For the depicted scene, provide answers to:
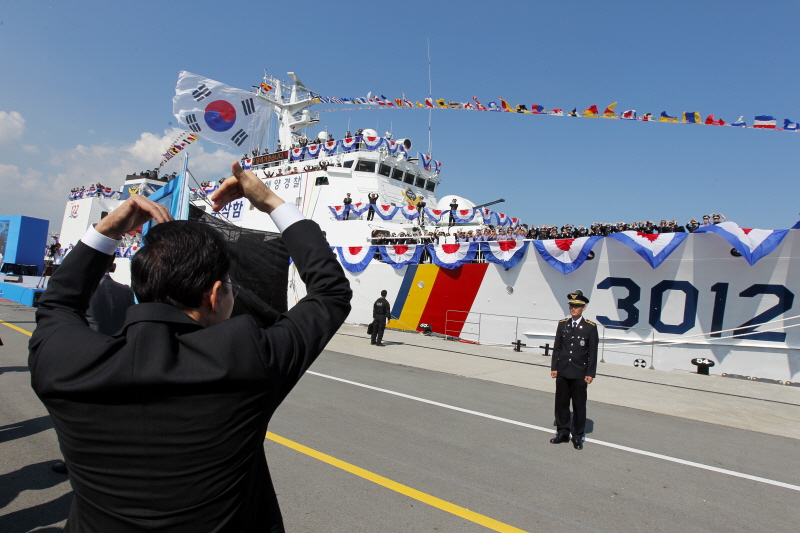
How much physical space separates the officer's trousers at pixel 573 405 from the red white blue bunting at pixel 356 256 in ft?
39.9

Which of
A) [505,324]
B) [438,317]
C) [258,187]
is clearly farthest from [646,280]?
[258,187]

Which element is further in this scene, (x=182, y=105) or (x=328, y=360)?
(x=328, y=360)

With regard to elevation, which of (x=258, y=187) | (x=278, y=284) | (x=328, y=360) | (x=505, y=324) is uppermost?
(x=258, y=187)

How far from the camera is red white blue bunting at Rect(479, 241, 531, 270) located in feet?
46.0

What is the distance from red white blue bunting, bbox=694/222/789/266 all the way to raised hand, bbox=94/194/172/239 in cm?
1198

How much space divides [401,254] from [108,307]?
12.8m

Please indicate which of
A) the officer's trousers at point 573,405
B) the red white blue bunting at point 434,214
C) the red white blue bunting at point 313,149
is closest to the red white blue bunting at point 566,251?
the red white blue bunting at point 434,214

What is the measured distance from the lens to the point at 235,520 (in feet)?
3.97

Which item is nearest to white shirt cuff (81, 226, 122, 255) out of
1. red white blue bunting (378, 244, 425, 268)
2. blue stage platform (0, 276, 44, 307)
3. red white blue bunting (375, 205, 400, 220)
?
red white blue bunting (378, 244, 425, 268)

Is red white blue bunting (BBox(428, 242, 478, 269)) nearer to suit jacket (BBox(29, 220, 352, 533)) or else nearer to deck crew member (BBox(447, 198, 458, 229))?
deck crew member (BBox(447, 198, 458, 229))

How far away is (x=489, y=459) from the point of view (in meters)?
4.73

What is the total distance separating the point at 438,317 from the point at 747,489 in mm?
11922

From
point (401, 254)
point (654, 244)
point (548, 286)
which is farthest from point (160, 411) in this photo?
point (401, 254)

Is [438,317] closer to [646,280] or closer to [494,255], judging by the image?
[494,255]
